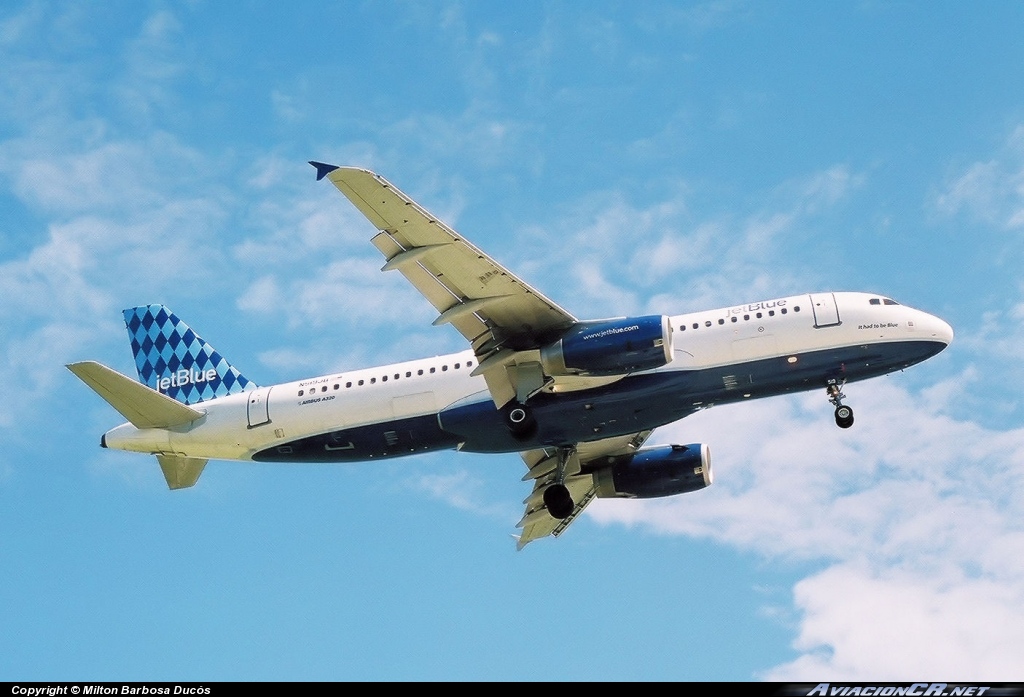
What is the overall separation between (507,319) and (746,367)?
281 inches

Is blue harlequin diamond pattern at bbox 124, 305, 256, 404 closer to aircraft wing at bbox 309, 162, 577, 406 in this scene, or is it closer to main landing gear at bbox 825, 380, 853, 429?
aircraft wing at bbox 309, 162, 577, 406

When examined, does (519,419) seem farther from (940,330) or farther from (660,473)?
(940,330)

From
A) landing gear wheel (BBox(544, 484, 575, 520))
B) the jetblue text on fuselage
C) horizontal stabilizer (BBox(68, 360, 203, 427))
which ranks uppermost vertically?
the jetblue text on fuselage

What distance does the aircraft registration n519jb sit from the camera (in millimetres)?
33844

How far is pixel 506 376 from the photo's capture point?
36.2m

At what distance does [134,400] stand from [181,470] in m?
3.63

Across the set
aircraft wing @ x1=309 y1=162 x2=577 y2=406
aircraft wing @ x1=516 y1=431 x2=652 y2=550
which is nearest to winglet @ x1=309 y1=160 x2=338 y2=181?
aircraft wing @ x1=309 y1=162 x2=577 y2=406

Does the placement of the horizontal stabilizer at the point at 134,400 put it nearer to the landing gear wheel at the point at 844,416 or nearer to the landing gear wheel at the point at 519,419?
the landing gear wheel at the point at 519,419

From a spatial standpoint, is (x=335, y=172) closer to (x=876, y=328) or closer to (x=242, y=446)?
(x=242, y=446)
